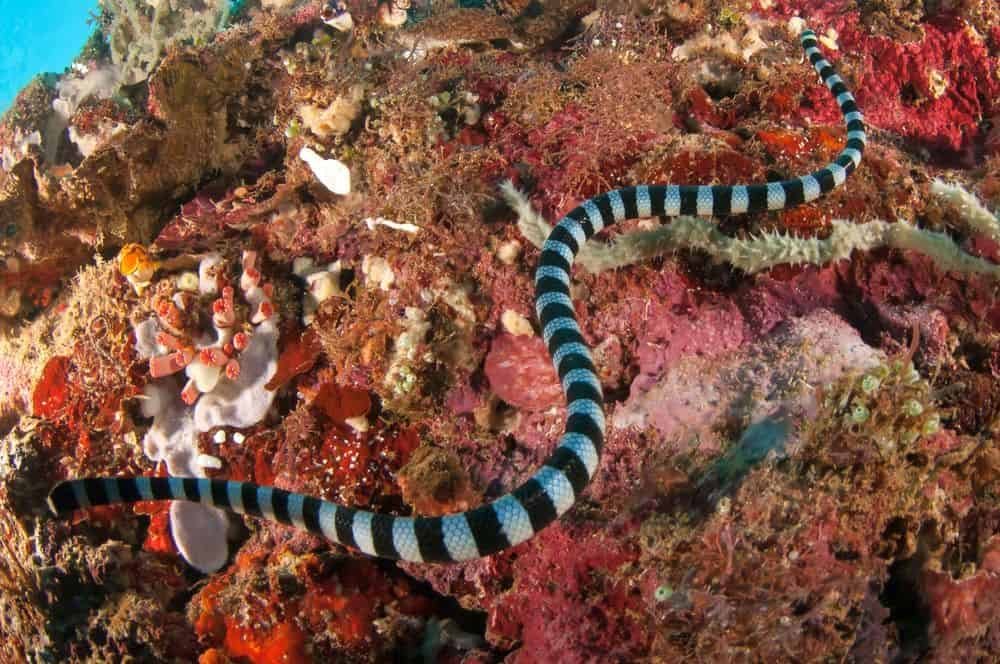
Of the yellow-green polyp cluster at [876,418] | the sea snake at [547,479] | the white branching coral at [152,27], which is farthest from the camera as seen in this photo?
the white branching coral at [152,27]

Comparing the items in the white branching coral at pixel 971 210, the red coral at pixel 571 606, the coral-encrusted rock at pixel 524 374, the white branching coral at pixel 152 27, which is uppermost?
the white branching coral at pixel 152 27

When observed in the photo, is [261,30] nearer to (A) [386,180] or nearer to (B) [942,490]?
(A) [386,180]

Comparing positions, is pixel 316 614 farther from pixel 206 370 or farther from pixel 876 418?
pixel 876 418

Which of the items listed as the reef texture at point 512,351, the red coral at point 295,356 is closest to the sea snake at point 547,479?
the reef texture at point 512,351

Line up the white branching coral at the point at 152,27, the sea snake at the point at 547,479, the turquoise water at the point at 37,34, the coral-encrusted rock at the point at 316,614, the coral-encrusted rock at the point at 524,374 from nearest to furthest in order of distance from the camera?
the sea snake at the point at 547,479, the coral-encrusted rock at the point at 316,614, the coral-encrusted rock at the point at 524,374, the white branching coral at the point at 152,27, the turquoise water at the point at 37,34

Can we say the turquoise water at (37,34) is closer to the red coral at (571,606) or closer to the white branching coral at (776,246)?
the white branching coral at (776,246)

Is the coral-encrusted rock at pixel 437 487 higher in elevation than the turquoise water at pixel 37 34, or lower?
lower

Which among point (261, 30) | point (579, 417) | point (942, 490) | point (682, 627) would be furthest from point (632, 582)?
point (261, 30)

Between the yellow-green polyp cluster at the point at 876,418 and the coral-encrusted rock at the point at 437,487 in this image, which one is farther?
the coral-encrusted rock at the point at 437,487
